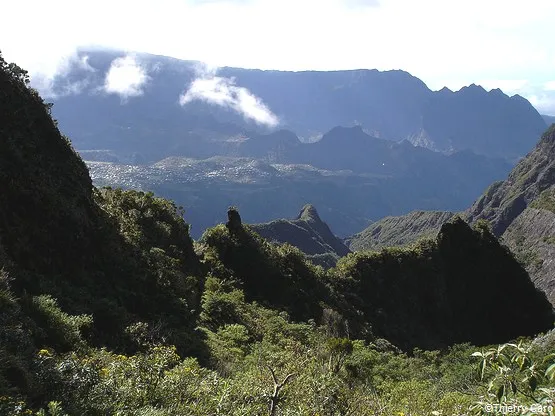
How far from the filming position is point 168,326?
51.5 ft

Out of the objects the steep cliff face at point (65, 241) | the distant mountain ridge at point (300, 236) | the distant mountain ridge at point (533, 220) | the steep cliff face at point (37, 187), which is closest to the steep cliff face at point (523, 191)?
the distant mountain ridge at point (533, 220)

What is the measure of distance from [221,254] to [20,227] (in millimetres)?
22363

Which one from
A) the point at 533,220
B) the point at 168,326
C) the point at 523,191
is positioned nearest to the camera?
the point at 168,326

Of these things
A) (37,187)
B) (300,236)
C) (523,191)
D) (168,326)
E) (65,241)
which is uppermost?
(37,187)

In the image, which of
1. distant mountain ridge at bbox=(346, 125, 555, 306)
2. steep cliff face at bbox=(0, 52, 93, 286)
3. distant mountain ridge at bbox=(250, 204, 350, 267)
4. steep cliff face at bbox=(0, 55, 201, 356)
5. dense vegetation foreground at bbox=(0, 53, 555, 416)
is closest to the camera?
dense vegetation foreground at bbox=(0, 53, 555, 416)

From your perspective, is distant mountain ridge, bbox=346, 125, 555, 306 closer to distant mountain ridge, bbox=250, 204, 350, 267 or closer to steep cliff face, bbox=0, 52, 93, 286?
distant mountain ridge, bbox=250, 204, 350, 267

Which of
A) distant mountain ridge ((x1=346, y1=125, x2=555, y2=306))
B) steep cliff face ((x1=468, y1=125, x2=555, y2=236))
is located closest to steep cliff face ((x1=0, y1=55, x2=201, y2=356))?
distant mountain ridge ((x1=346, y1=125, x2=555, y2=306))

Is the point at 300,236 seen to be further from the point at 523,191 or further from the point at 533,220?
the point at 523,191

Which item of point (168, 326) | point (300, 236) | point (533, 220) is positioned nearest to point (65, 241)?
point (168, 326)

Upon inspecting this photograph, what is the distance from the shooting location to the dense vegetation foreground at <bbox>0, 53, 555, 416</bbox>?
23.7 ft

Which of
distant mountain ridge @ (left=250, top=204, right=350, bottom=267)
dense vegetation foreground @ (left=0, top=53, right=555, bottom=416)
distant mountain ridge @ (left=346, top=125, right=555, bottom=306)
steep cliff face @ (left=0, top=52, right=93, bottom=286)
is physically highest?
steep cliff face @ (left=0, top=52, right=93, bottom=286)

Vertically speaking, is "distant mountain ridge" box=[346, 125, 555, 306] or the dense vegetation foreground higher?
the dense vegetation foreground

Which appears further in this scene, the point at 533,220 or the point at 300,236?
the point at 300,236

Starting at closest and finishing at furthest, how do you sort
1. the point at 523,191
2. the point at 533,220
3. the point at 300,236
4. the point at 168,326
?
the point at 168,326, the point at 533,220, the point at 300,236, the point at 523,191
